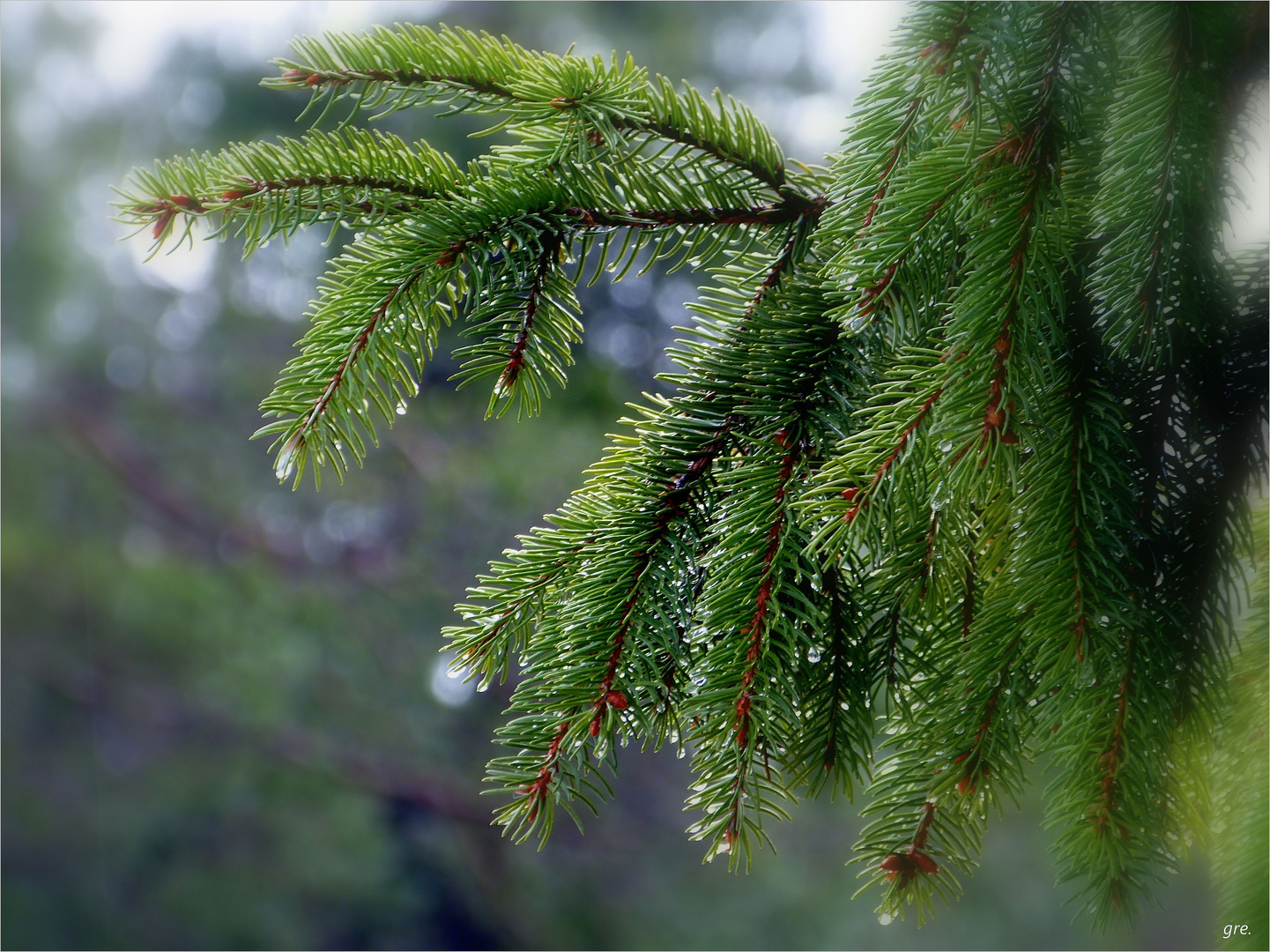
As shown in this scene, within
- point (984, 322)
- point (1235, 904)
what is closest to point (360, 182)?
point (984, 322)

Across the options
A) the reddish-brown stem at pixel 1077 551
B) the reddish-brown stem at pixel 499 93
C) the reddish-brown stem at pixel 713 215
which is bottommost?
the reddish-brown stem at pixel 1077 551

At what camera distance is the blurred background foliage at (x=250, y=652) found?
2.56 meters

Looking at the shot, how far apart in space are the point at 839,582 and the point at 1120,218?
158 millimetres

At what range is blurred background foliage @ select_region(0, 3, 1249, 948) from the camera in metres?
2.56

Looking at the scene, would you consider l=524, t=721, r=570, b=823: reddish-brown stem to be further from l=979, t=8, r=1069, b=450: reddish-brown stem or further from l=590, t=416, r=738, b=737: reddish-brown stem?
l=979, t=8, r=1069, b=450: reddish-brown stem

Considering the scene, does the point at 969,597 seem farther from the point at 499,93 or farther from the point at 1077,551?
the point at 499,93

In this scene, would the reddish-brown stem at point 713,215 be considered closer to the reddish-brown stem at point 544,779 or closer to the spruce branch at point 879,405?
the spruce branch at point 879,405

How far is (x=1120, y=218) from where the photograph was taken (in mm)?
288

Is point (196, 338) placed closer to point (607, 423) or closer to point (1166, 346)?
point (607, 423)

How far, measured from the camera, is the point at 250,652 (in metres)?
2.70

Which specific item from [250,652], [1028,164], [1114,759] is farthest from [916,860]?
[250,652]

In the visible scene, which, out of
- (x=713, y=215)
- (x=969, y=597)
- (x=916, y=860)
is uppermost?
(x=713, y=215)

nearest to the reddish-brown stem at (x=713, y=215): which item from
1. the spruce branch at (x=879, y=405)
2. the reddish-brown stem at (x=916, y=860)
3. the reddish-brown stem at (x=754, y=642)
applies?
the spruce branch at (x=879, y=405)

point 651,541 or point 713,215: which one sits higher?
point 713,215
